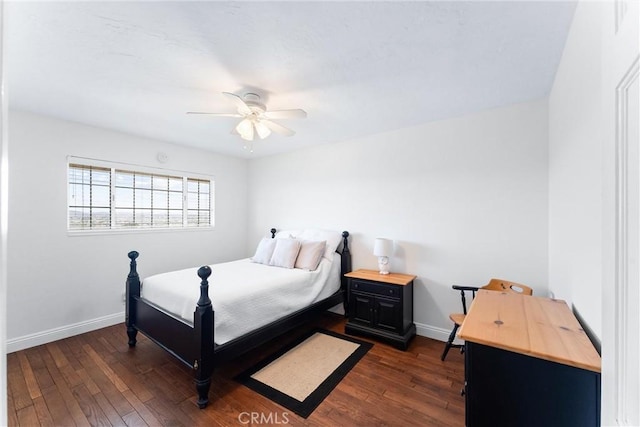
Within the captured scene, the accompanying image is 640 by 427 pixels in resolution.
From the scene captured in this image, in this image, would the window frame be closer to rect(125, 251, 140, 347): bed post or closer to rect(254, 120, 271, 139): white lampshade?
rect(125, 251, 140, 347): bed post

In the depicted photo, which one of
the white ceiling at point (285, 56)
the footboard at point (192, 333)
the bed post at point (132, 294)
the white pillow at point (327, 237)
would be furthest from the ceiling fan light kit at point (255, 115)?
the bed post at point (132, 294)

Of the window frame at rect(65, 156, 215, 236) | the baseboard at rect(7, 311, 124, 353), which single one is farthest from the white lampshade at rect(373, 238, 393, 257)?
the baseboard at rect(7, 311, 124, 353)

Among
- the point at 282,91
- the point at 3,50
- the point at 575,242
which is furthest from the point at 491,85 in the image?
the point at 3,50

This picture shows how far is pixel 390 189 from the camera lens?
10.3 feet

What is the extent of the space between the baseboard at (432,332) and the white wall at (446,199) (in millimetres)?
10

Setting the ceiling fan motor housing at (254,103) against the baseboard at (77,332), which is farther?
the baseboard at (77,332)

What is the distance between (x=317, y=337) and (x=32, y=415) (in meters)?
2.23

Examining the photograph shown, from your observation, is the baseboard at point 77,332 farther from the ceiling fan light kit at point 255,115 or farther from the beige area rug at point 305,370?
the ceiling fan light kit at point 255,115

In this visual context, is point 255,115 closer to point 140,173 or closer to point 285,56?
point 285,56

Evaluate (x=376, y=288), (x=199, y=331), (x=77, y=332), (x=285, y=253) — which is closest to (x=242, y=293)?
(x=199, y=331)

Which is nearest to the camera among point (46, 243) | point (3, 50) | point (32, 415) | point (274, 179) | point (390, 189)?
point (3, 50)

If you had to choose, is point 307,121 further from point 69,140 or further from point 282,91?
point 69,140

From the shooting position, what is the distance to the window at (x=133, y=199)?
3.02 metres

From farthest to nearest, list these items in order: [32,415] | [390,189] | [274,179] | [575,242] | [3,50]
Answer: [274,179], [390,189], [32,415], [575,242], [3,50]
